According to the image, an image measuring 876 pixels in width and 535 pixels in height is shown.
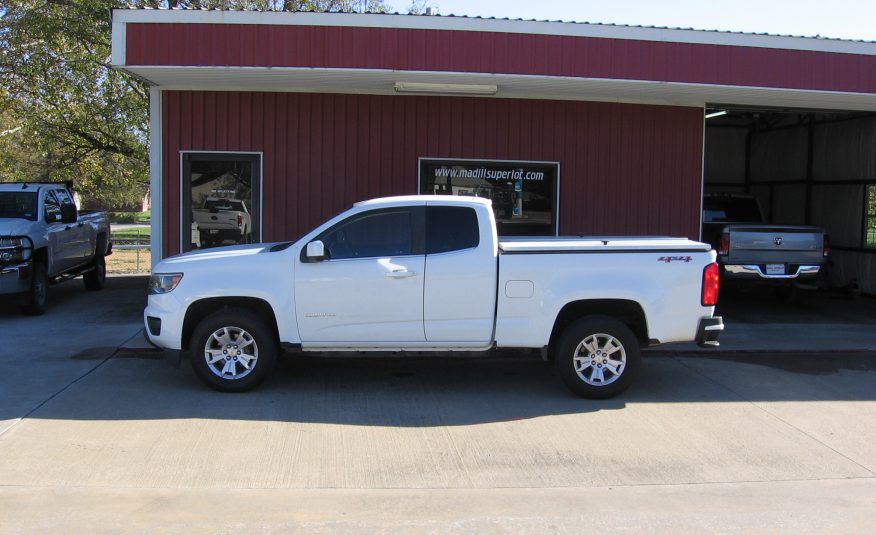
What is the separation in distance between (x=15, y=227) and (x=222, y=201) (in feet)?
10.5

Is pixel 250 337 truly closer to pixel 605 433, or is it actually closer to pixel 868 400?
pixel 605 433

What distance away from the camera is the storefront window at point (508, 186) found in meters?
11.3

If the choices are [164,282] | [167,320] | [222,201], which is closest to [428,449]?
[167,320]

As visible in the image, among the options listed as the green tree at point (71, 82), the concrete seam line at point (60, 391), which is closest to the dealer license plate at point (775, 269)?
the concrete seam line at point (60, 391)

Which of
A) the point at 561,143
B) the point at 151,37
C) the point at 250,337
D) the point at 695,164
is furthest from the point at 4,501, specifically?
the point at 695,164

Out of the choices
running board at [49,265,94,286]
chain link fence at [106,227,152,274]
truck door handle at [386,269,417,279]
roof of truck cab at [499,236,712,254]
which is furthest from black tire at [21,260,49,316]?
roof of truck cab at [499,236,712,254]

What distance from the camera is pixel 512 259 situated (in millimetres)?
7000

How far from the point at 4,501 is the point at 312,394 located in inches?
118

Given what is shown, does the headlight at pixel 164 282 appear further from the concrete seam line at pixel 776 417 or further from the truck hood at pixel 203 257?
the concrete seam line at pixel 776 417

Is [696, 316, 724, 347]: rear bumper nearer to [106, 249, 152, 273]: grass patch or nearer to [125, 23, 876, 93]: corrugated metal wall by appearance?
[125, 23, 876, 93]: corrugated metal wall

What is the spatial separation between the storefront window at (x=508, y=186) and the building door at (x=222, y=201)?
2513 millimetres

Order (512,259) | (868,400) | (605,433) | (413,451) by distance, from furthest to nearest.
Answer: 1. (868,400)
2. (512,259)
3. (605,433)
4. (413,451)

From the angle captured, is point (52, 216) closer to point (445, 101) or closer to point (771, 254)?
point (445, 101)

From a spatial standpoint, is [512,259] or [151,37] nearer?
[512,259]
